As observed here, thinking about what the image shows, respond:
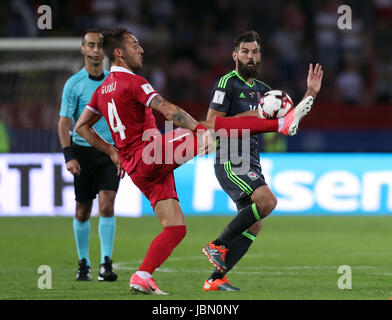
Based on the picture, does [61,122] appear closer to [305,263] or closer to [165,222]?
[165,222]

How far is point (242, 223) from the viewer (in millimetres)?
7523

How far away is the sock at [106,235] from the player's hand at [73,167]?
0.61m

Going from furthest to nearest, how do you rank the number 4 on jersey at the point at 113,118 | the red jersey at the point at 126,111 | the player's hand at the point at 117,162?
1. the player's hand at the point at 117,162
2. the number 4 on jersey at the point at 113,118
3. the red jersey at the point at 126,111

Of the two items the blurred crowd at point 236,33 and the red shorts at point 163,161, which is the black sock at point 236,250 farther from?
the blurred crowd at point 236,33

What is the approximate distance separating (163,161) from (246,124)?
0.72 meters

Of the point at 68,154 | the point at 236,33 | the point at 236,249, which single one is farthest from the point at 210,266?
the point at 236,33

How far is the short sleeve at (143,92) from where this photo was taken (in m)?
6.89

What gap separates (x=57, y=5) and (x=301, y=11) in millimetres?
5672

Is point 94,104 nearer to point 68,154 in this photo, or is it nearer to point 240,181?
point 68,154

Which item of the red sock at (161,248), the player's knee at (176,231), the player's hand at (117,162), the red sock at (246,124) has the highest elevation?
the red sock at (246,124)

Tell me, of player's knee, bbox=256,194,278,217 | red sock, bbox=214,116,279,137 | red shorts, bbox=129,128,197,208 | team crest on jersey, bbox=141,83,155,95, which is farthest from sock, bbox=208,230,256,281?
team crest on jersey, bbox=141,83,155,95

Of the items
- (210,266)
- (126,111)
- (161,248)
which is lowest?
(210,266)

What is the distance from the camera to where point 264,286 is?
25.8 feet
